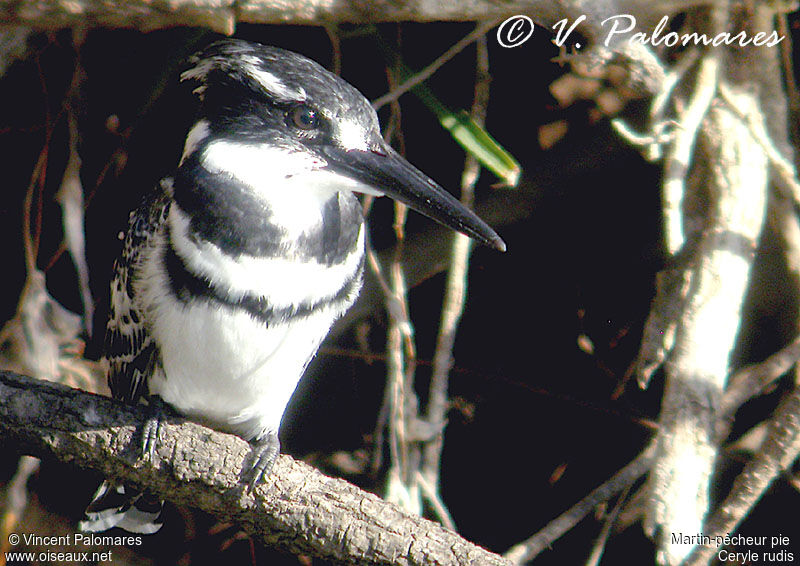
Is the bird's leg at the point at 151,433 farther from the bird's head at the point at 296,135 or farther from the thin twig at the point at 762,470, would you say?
the thin twig at the point at 762,470

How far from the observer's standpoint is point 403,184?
5.52 ft

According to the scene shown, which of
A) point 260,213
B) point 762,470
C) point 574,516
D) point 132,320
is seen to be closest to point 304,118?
point 260,213

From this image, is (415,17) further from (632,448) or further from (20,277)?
(20,277)

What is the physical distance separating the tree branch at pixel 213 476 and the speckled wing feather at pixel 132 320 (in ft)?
0.63

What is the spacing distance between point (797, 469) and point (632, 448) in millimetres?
439

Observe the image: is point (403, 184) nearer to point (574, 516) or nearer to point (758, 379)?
point (574, 516)

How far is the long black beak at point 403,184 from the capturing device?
166cm

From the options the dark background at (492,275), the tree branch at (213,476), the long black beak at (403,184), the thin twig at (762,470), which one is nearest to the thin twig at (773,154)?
the dark background at (492,275)

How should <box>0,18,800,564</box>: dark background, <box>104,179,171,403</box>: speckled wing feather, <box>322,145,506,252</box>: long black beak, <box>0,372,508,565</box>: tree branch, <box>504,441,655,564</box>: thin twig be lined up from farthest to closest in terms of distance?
<box>0,18,800,564</box>: dark background, <box>504,441,655,564</box>: thin twig, <box>104,179,171,403</box>: speckled wing feather, <box>322,145,506,252</box>: long black beak, <box>0,372,508,565</box>: tree branch

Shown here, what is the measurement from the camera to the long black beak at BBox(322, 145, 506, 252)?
1659 mm

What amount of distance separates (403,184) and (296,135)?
0.72ft

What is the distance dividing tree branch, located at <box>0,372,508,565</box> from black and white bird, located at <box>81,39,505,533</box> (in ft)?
0.16

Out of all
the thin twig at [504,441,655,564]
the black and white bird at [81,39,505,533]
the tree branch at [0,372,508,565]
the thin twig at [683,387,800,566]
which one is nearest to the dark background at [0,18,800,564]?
the thin twig at [504,441,655,564]

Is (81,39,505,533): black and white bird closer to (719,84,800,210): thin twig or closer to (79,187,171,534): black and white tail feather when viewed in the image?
(79,187,171,534): black and white tail feather
